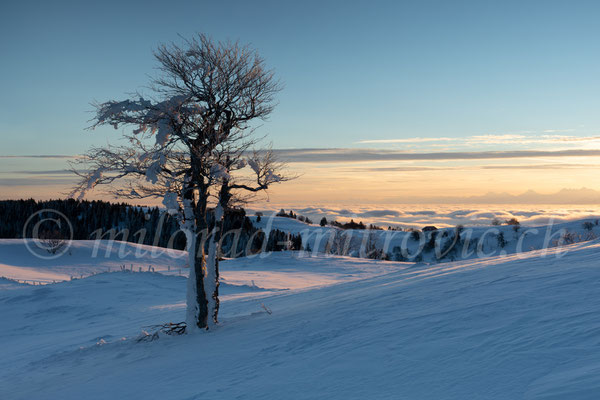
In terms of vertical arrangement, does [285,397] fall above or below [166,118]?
below

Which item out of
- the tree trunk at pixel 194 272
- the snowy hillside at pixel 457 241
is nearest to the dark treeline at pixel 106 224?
the snowy hillside at pixel 457 241

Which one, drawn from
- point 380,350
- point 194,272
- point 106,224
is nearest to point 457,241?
point 194,272

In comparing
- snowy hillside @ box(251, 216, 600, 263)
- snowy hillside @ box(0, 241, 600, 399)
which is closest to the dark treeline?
snowy hillside @ box(251, 216, 600, 263)

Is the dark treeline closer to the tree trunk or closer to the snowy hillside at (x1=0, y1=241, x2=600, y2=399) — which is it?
the tree trunk

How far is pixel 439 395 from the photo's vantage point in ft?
14.7

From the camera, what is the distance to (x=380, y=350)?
6.11m

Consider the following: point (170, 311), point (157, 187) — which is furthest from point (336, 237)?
point (157, 187)

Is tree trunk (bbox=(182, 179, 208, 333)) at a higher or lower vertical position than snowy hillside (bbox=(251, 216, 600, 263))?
higher

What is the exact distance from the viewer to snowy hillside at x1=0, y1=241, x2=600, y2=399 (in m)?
4.75

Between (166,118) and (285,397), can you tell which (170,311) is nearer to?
(166,118)

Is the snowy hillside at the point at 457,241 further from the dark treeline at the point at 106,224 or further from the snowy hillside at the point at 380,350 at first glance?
the snowy hillside at the point at 380,350

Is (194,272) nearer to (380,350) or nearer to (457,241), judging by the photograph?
(380,350)

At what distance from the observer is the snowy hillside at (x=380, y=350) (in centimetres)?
475

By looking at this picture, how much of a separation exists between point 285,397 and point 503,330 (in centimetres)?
278
